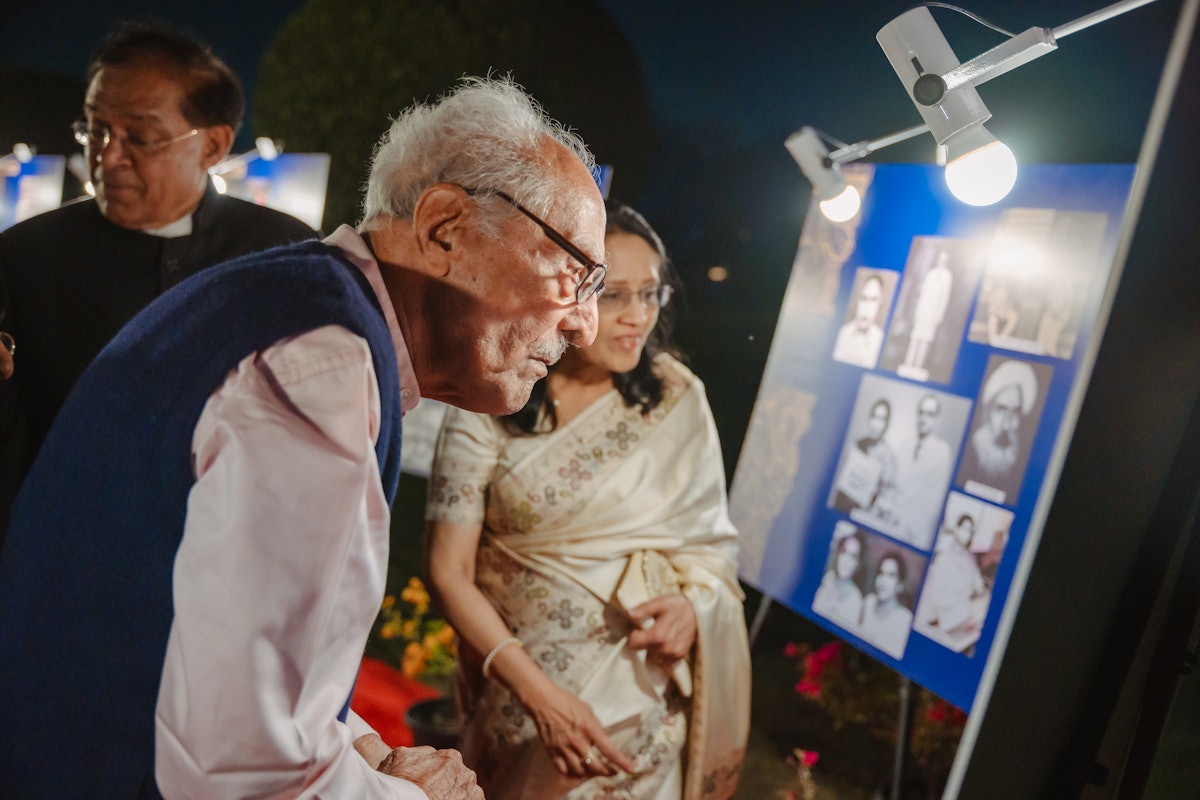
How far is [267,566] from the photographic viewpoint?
806 mm

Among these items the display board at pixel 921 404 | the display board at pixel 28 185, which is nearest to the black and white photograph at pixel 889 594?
the display board at pixel 921 404

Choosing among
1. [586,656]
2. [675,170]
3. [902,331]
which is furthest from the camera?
[675,170]

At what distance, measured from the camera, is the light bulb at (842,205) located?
6.17 feet

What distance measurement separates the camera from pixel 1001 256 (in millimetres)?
1812

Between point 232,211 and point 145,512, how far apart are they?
1.51 m

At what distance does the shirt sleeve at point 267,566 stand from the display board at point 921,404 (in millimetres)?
1406

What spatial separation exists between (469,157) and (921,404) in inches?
48.8

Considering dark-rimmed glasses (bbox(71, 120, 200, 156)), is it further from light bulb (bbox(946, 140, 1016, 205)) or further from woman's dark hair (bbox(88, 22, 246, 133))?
light bulb (bbox(946, 140, 1016, 205))

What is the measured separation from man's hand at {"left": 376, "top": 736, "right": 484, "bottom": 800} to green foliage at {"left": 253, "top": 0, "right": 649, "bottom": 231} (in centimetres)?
137

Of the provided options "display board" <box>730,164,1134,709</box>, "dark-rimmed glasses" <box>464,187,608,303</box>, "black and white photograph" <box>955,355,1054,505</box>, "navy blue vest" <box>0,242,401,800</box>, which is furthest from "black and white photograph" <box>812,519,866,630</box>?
"navy blue vest" <box>0,242,401,800</box>

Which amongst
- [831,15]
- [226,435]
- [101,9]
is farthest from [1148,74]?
[101,9]

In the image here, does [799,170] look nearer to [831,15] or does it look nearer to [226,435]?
[831,15]

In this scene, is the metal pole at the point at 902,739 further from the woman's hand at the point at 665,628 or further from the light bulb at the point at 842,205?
the light bulb at the point at 842,205

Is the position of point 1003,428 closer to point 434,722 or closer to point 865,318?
point 865,318
